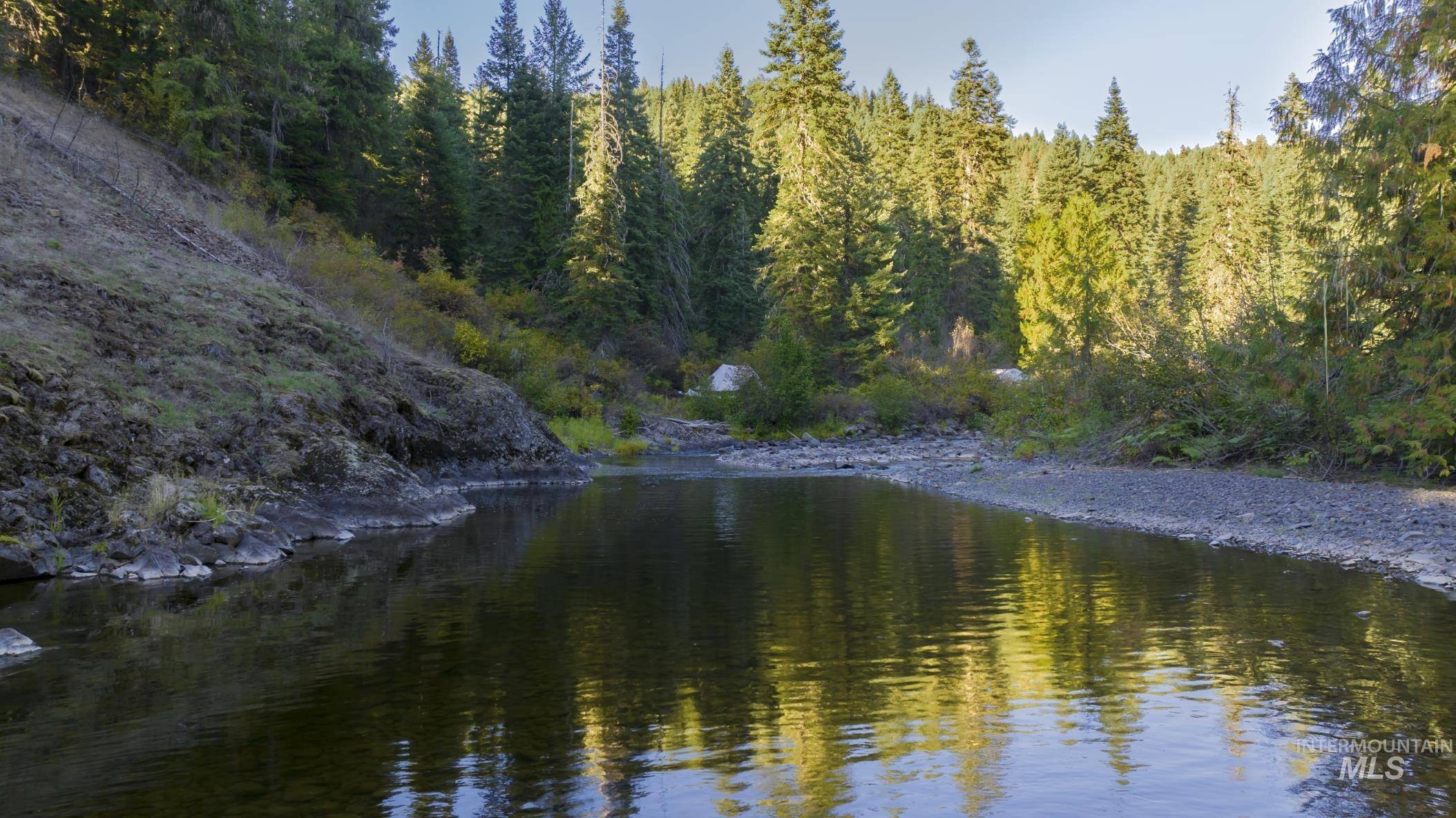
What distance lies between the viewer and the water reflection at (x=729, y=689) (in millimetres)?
5387

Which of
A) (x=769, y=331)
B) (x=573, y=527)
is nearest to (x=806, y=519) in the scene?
(x=573, y=527)

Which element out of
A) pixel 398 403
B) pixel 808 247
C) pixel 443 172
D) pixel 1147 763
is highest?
pixel 443 172

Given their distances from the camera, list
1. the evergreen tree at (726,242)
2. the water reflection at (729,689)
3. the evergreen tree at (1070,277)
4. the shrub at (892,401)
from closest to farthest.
→ the water reflection at (729,689) → the evergreen tree at (1070,277) → the shrub at (892,401) → the evergreen tree at (726,242)

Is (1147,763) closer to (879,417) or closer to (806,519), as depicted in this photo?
(806,519)

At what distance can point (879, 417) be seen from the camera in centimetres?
4547

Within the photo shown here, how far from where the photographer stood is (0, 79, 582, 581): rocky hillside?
12.5 m

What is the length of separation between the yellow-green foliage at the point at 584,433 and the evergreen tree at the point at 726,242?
76.2 ft

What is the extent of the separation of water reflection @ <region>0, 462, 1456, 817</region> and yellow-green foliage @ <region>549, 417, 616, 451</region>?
22.6m

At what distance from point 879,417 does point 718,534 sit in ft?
99.9

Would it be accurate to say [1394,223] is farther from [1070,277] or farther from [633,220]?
[633,220]

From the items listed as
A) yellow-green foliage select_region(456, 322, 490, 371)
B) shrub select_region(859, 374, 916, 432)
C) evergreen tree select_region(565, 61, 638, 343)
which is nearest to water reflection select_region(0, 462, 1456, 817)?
yellow-green foliage select_region(456, 322, 490, 371)

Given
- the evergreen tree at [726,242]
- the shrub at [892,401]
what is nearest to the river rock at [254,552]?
the shrub at [892,401]

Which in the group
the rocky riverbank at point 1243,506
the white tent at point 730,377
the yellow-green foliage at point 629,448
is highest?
the white tent at point 730,377

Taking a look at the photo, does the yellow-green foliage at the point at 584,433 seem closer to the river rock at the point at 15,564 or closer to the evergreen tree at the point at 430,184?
the evergreen tree at the point at 430,184
